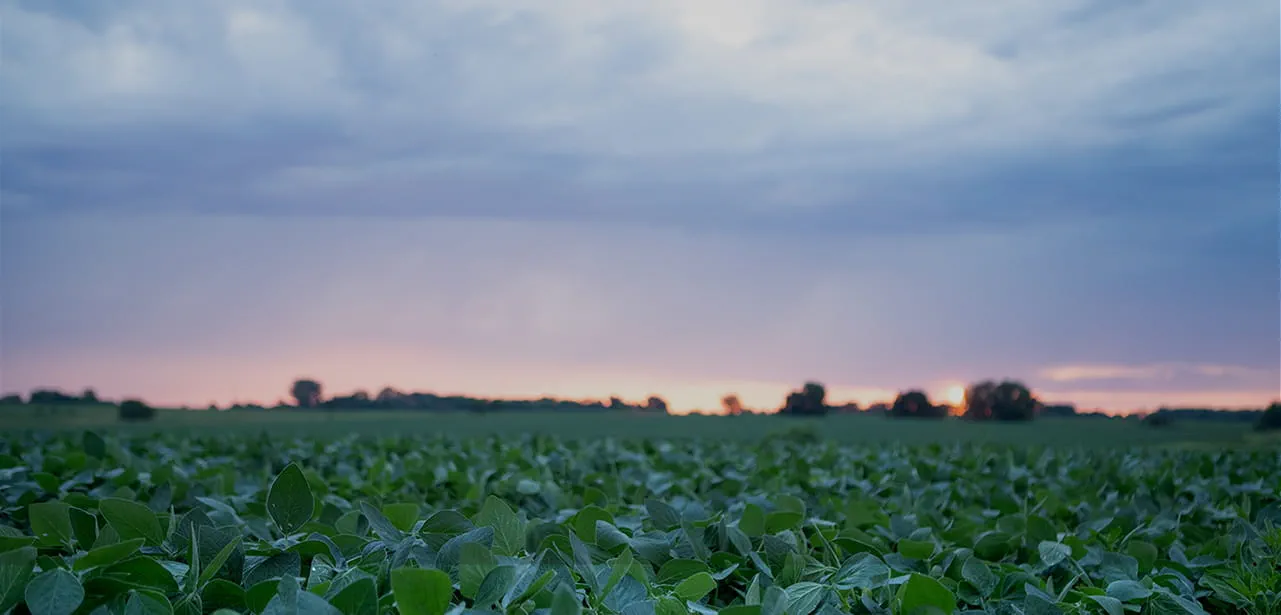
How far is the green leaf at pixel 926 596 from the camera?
1853 millimetres

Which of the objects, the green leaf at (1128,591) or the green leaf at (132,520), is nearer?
the green leaf at (132,520)

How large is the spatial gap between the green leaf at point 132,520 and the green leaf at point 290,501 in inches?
11.6

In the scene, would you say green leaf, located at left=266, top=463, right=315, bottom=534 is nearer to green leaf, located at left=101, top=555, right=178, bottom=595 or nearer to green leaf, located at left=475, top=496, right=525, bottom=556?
green leaf, located at left=101, top=555, right=178, bottom=595

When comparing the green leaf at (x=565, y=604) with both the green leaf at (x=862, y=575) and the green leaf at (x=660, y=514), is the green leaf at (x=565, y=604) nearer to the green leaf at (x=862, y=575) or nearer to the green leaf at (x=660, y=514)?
the green leaf at (x=862, y=575)

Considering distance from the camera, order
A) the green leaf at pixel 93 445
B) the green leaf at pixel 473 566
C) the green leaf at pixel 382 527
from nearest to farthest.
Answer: the green leaf at pixel 473 566 < the green leaf at pixel 382 527 < the green leaf at pixel 93 445

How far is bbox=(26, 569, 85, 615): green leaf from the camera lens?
155 centimetres

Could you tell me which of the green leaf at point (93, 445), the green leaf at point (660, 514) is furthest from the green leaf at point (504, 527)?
the green leaf at point (93, 445)

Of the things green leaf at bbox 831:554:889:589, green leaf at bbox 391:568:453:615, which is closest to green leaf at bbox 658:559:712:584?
green leaf at bbox 831:554:889:589

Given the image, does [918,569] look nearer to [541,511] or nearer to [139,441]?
[541,511]

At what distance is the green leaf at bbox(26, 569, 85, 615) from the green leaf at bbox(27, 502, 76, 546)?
84cm

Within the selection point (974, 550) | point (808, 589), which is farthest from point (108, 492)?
point (974, 550)

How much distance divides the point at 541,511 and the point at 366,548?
1.81 m

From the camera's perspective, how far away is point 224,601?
174 centimetres

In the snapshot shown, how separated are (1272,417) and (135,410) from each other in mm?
16844
